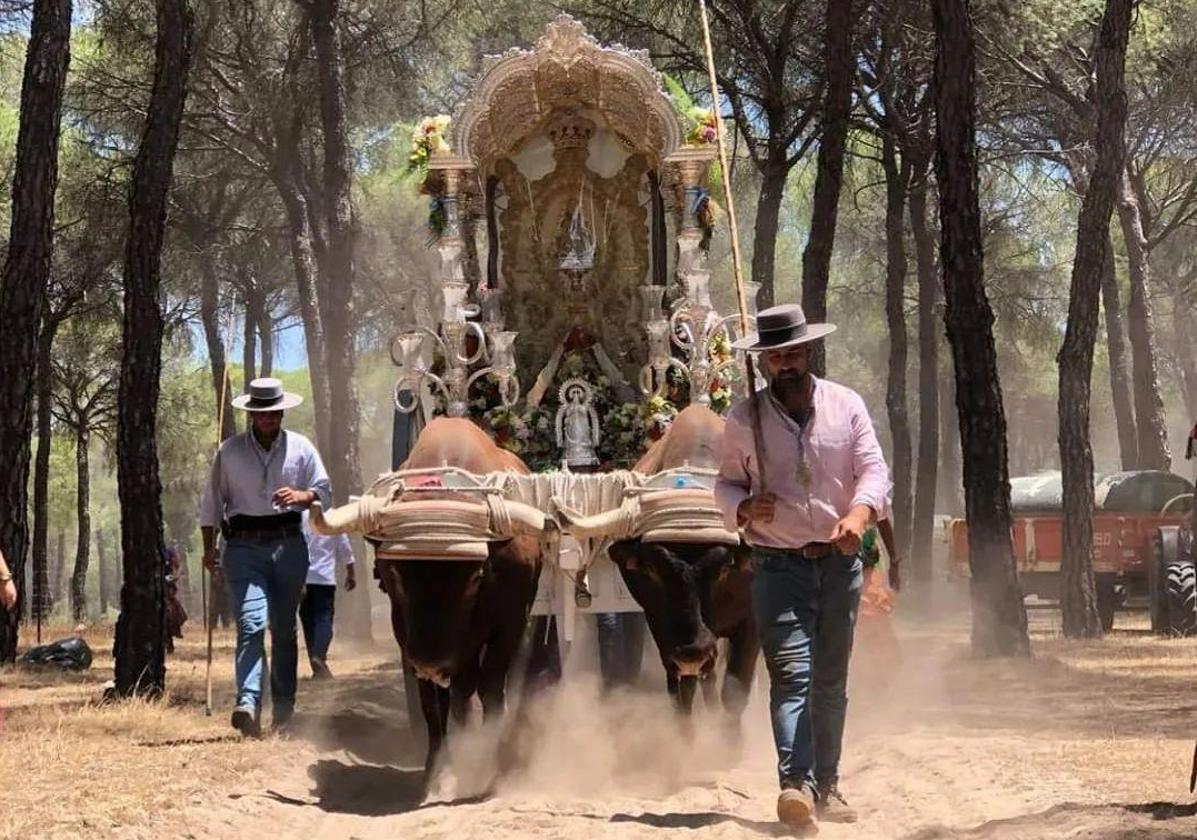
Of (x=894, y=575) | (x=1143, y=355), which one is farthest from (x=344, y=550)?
(x=1143, y=355)

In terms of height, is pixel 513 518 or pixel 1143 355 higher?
pixel 1143 355

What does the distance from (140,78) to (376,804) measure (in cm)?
1601

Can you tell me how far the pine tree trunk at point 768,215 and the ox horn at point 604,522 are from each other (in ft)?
39.1

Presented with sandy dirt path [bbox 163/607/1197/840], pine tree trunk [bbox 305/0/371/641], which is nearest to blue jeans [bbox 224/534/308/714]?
sandy dirt path [bbox 163/607/1197/840]

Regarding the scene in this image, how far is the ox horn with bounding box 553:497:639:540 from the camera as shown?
8.65 meters

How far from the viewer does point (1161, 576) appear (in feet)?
59.7

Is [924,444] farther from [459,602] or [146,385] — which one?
[459,602]

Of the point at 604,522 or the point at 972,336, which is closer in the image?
the point at 604,522

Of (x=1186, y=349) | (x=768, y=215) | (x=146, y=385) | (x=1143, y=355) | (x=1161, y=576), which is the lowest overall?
(x=1161, y=576)

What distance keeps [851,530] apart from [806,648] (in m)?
0.63

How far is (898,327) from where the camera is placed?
25.9 meters

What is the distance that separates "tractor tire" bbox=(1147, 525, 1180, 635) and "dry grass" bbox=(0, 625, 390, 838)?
383 inches

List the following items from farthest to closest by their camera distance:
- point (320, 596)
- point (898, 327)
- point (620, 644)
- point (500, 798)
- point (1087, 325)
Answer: point (898, 327) < point (1087, 325) < point (320, 596) < point (620, 644) < point (500, 798)

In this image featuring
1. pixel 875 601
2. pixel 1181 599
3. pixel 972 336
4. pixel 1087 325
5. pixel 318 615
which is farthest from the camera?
pixel 1181 599
